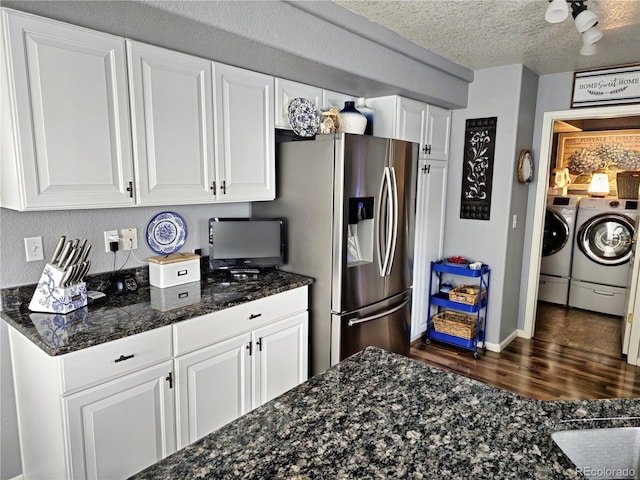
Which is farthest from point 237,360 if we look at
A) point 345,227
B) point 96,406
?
point 345,227

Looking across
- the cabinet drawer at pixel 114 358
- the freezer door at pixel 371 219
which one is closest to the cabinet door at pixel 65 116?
the cabinet drawer at pixel 114 358

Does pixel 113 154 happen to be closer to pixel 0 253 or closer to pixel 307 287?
pixel 0 253

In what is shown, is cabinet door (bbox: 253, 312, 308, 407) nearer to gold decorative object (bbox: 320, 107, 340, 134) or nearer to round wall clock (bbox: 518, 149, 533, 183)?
gold decorative object (bbox: 320, 107, 340, 134)

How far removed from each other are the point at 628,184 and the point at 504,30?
3.29 metres

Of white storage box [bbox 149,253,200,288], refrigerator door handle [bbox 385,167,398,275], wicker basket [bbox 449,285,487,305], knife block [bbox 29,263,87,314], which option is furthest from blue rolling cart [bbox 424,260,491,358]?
knife block [bbox 29,263,87,314]

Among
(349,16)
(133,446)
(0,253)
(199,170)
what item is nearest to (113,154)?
(199,170)

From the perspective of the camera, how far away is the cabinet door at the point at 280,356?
234 centimetres

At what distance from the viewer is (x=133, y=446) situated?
5.94 ft

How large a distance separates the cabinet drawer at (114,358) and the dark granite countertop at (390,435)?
0.87 m

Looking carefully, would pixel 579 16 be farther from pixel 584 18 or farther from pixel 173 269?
pixel 173 269

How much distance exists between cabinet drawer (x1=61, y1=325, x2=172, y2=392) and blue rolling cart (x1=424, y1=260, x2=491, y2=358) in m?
2.59

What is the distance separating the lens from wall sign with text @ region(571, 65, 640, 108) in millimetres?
3326

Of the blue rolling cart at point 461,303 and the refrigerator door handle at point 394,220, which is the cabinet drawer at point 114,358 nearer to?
the refrigerator door handle at point 394,220

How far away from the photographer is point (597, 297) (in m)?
4.76
